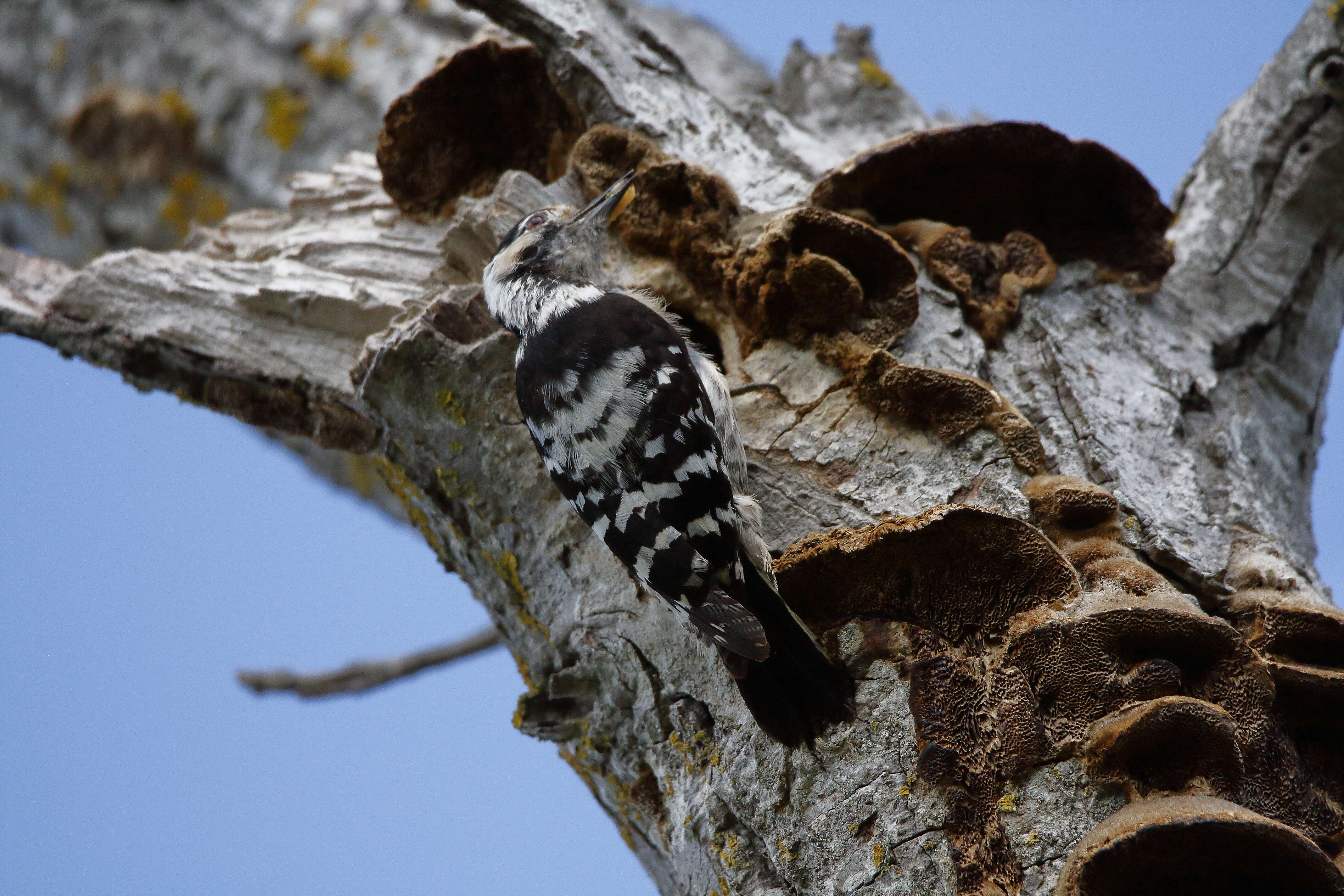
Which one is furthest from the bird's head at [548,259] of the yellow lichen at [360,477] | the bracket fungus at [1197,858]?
the yellow lichen at [360,477]

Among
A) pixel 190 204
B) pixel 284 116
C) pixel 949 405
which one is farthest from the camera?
pixel 190 204

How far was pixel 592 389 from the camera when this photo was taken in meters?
2.31

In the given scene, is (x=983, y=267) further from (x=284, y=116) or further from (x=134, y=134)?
(x=134, y=134)

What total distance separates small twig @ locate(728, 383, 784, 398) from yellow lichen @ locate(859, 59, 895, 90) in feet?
6.15

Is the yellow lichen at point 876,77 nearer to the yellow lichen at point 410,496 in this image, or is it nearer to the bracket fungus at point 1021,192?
the bracket fungus at point 1021,192

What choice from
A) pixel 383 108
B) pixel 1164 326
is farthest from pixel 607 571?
pixel 383 108

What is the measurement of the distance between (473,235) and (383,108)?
1.48m

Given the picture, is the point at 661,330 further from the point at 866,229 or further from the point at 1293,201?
the point at 1293,201

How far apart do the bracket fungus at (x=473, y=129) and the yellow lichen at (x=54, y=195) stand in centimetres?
279

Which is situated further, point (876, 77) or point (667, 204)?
point (876, 77)

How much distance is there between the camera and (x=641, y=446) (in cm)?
221

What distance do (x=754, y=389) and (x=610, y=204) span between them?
0.67 m

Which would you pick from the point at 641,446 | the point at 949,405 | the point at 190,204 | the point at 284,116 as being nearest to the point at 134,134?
the point at 190,204

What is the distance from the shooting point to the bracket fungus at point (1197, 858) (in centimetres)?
128
